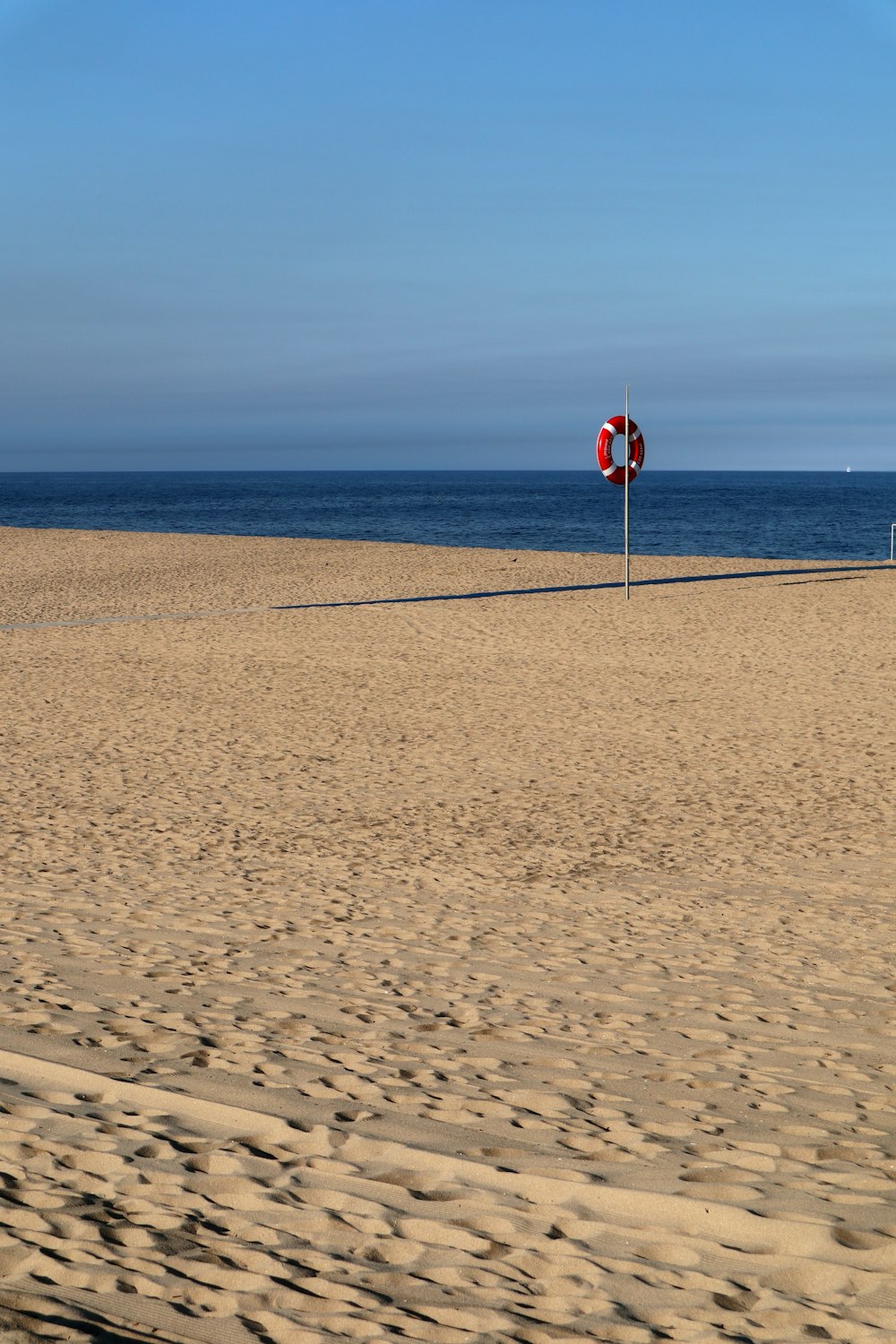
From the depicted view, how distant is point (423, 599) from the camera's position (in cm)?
1627

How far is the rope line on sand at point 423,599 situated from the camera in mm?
14383

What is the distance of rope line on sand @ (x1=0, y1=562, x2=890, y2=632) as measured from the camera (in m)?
14.4

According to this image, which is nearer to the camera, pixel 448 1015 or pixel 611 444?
pixel 448 1015

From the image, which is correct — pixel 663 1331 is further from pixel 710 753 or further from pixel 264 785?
pixel 710 753

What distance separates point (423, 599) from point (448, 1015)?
12.6m

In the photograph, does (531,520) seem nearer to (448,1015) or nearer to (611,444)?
(611,444)

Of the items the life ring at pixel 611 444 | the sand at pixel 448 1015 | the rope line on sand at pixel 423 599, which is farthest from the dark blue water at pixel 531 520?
the sand at pixel 448 1015

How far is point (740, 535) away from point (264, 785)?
37875mm

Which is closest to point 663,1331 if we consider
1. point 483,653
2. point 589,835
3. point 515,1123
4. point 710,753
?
point 515,1123

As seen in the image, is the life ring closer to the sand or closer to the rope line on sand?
the rope line on sand

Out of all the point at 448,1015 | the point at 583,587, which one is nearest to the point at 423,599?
the point at 583,587

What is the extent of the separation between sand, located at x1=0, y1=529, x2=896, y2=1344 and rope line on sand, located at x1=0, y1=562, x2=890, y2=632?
461cm

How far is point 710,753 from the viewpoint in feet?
25.7

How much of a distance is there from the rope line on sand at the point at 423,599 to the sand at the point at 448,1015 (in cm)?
461
